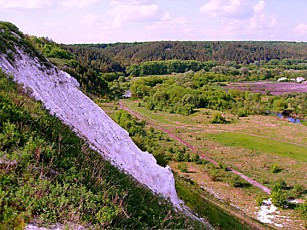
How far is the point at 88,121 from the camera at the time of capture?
16484 mm

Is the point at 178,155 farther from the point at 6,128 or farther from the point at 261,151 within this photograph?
the point at 6,128

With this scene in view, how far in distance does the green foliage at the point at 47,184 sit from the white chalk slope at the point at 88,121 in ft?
17.0

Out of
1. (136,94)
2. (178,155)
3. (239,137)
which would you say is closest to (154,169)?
(178,155)

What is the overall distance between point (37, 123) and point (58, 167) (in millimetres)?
1951

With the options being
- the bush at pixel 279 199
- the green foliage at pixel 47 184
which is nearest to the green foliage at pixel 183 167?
the bush at pixel 279 199

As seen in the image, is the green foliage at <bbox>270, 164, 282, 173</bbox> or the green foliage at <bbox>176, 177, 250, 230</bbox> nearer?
the green foliage at <bbox>176, 177, 250, 230</bbox>

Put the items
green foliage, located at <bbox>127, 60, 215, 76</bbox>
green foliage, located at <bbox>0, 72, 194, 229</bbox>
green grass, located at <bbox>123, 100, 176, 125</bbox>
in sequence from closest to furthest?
green foliage, located at <bbox>0, 72, 194, 229</bbox>, green grass, located at <bbox>123, 100, 176, 125</bbox>, green foliage, located at <bbox>127, 60, 215, 76</bbox>

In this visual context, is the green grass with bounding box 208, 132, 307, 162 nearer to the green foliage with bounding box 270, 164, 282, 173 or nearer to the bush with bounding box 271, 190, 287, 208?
the green foliage with bounding box 270, 164, 282, 173

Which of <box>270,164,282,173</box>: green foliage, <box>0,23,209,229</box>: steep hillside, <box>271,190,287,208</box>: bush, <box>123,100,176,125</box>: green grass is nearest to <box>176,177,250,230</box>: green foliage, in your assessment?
<box>0,23,209,229</box>: steep hillside

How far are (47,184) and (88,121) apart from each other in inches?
388

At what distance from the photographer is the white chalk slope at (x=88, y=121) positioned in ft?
48.5

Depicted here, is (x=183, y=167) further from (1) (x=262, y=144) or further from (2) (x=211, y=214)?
(2) (x=211, y=214)

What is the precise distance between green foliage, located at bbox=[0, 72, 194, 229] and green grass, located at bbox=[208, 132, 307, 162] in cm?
4638

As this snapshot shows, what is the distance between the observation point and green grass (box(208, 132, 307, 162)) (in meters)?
50.3
